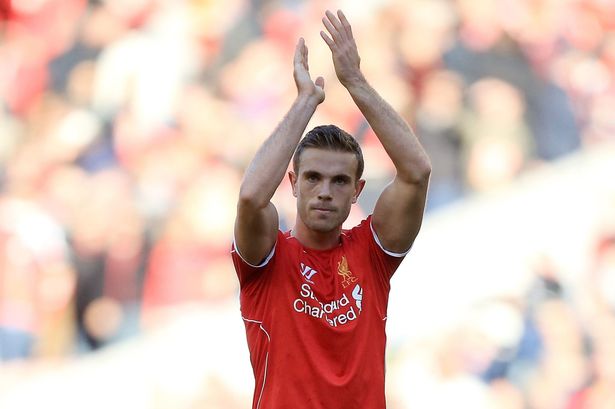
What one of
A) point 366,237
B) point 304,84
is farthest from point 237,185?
point 304,84

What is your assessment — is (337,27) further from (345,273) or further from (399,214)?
(345,273)

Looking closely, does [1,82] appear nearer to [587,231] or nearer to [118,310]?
[118,310]

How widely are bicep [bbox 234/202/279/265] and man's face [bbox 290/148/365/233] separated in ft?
0.42

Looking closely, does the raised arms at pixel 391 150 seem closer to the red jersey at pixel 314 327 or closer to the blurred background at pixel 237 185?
the red jersey at pixel 314 327

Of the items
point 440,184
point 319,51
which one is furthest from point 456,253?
point 319,51

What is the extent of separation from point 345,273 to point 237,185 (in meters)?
2.70

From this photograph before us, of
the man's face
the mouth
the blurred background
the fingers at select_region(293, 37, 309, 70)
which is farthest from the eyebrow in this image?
the blurred background

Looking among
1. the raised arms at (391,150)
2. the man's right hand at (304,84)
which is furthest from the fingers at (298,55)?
the raised arms at (391,150)

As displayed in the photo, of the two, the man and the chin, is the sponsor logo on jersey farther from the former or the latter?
the chin

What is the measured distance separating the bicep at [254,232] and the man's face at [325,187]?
0.13 metres

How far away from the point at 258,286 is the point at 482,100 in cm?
320

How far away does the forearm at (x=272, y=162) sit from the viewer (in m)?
2.85

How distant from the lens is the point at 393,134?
2.99 meters

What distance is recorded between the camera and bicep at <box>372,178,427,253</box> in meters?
3.05
